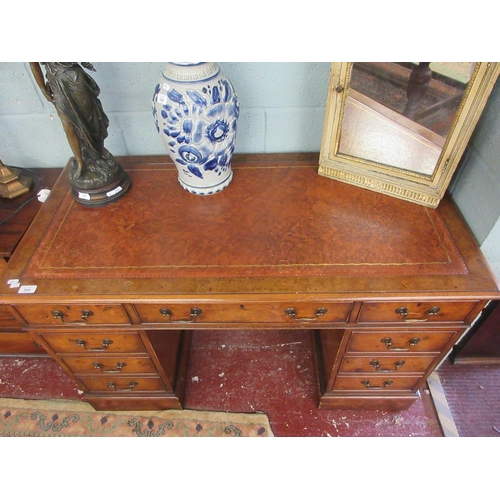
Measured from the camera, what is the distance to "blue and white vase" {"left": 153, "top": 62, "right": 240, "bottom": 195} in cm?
104

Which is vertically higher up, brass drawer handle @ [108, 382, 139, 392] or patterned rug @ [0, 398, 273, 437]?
brass drawer handle @ [108, 382, 139, 392]

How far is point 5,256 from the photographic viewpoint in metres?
1.25

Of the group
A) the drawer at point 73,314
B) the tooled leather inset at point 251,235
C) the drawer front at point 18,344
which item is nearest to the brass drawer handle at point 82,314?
the drawer at point 73,314

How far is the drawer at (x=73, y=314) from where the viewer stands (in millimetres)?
1093

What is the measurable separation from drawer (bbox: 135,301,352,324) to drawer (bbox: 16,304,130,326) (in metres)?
0.07

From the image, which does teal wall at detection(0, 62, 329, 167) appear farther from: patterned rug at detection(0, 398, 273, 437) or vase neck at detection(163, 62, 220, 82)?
patterned rug at detection(0, 398, 273, 437)

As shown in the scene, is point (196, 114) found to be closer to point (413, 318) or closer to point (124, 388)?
point (413, 318)

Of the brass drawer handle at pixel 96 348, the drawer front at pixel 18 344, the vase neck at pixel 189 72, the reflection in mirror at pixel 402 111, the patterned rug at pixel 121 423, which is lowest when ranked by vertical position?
the patterned rug at pixel 121 423

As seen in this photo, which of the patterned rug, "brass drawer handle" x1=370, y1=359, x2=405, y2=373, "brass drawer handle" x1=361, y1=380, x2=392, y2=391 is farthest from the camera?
the patterned rug

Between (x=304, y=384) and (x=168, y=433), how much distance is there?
619 millimetres

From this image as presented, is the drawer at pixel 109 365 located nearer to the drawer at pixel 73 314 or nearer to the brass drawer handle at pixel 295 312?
the drawer at pixel 73 314

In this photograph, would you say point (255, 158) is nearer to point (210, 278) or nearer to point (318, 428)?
point (210, 278)

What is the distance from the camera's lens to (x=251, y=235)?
1.16 meters

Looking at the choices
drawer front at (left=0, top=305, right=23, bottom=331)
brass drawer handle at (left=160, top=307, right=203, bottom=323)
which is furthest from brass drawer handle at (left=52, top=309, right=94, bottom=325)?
drawer front at (left=0, top=305, right=23, bottom=331)
